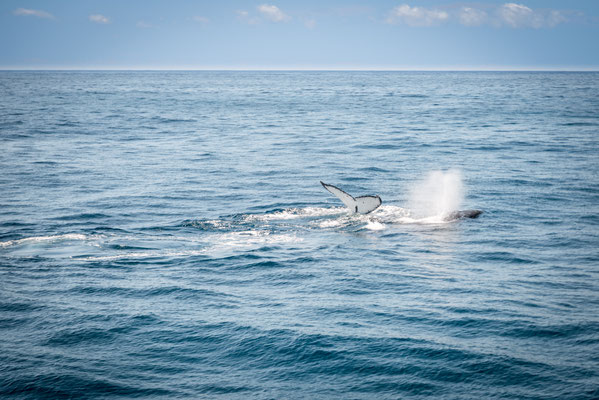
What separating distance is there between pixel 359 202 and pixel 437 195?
7.27 metres

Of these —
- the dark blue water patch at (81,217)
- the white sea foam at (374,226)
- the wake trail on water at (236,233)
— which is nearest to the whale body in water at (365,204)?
the wake trail on water at (236,233)

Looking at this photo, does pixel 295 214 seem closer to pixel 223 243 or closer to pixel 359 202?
pixel 359 202

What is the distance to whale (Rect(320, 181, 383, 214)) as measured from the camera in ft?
61.9

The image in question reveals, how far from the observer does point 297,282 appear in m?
14.9

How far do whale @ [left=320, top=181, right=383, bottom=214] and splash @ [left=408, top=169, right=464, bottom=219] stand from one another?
2.29 meters

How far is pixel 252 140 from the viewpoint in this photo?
46.7m

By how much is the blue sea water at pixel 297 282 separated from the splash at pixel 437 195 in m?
0.13

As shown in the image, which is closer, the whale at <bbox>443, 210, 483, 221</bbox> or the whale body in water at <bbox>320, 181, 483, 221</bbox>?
the whale body in water at <bbox>320, 181, 483, 221</bbox>

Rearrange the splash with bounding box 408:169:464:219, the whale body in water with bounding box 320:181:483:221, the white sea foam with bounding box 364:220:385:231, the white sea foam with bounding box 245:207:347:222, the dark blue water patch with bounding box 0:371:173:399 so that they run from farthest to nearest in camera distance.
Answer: the splash with bounding box 408:169:464:219 < the white sea foam with bounding box 245:207:347:222 < the white sea foam with bounding box 364:220:385:231 < the whale body in water with bounding box 320:181:483:221 < the dark blue water patch with bounding box 0:371:173:399

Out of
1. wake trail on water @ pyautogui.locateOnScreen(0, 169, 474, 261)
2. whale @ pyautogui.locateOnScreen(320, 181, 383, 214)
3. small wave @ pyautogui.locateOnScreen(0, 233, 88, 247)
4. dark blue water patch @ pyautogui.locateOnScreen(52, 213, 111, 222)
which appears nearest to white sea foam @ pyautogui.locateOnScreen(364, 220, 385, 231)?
wake trail on water @ pyautogui.locateOnScreen(0, 169, 474, 261)

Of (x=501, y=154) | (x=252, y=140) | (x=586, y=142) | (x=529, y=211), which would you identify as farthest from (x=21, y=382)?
(x=586, y=142)

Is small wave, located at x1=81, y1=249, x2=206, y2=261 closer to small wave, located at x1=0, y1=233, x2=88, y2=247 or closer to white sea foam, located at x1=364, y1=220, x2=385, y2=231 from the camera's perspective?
small wave, located at x1=0, y1=233, x2=88, y2=247

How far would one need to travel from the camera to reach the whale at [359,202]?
18.9m

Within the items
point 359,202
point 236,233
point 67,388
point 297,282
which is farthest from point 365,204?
point 67,388
